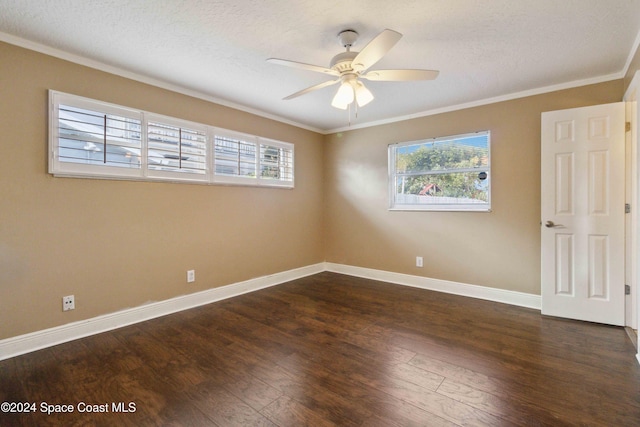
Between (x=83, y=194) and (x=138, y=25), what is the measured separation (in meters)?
1.47

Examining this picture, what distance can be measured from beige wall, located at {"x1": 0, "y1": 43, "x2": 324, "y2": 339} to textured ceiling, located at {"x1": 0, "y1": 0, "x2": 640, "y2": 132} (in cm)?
28

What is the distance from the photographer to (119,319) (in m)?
2.67

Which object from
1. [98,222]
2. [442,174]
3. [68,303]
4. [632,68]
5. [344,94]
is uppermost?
[632,68]

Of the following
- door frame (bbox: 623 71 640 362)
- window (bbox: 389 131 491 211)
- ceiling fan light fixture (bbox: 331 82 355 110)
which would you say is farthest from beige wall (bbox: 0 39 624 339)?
ceiling fan light fixture (bbox: 331 82 355 110)

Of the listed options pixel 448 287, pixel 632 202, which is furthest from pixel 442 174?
pixel 632 202

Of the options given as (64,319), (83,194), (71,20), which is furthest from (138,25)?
(64,319)

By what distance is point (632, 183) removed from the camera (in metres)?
2.48

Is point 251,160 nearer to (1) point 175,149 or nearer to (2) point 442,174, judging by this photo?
(1) point 175,149

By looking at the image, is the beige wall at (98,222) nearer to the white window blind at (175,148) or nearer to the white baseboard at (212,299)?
the white baseboard at (212,299)

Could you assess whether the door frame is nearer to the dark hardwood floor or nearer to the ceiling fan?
the dark hardwood floor

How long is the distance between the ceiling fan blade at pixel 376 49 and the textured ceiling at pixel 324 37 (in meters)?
0.29

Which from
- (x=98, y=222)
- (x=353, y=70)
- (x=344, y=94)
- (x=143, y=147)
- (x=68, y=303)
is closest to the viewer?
(x=353, y=70)

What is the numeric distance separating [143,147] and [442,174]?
11.7ft

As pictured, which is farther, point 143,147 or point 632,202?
point 143,147
